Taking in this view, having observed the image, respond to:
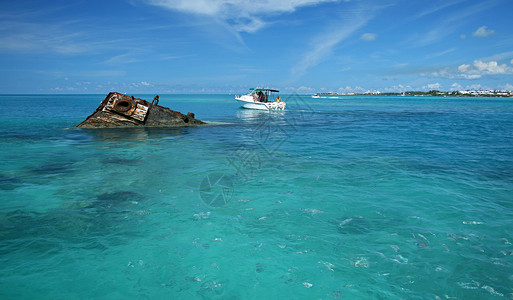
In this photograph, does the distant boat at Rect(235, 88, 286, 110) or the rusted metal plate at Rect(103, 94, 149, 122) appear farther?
the distant boat at Rect(235, 88, 286, 110)

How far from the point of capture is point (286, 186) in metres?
9.20

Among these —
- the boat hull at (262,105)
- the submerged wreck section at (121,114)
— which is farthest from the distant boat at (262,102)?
the submerged wreck section at (121,114)

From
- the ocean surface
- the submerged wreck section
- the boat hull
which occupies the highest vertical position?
the boat hull

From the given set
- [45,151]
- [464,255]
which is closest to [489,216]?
[464,255]

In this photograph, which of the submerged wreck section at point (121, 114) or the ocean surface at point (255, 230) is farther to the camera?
the submerged wreck section at point (121, 114)

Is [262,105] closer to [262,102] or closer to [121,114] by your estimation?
[262,102]

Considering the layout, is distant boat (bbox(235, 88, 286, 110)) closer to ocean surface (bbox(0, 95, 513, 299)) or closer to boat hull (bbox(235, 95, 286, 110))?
boat hull (bbox(235, 95, 286, 110))

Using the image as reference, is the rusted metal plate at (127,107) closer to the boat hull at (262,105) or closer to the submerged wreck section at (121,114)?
the submerged wreck section at (121,114)

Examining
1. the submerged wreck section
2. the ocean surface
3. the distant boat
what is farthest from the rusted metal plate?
the distant boat

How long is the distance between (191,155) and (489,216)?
1109cm

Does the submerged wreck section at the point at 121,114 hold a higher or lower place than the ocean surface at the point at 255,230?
higher

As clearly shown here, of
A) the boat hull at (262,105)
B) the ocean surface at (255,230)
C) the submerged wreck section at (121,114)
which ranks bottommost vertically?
the ocean surface at (255,230)

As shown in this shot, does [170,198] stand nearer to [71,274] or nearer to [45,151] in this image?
[71,274]

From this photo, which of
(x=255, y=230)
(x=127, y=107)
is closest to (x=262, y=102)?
(x=127, y=107)
